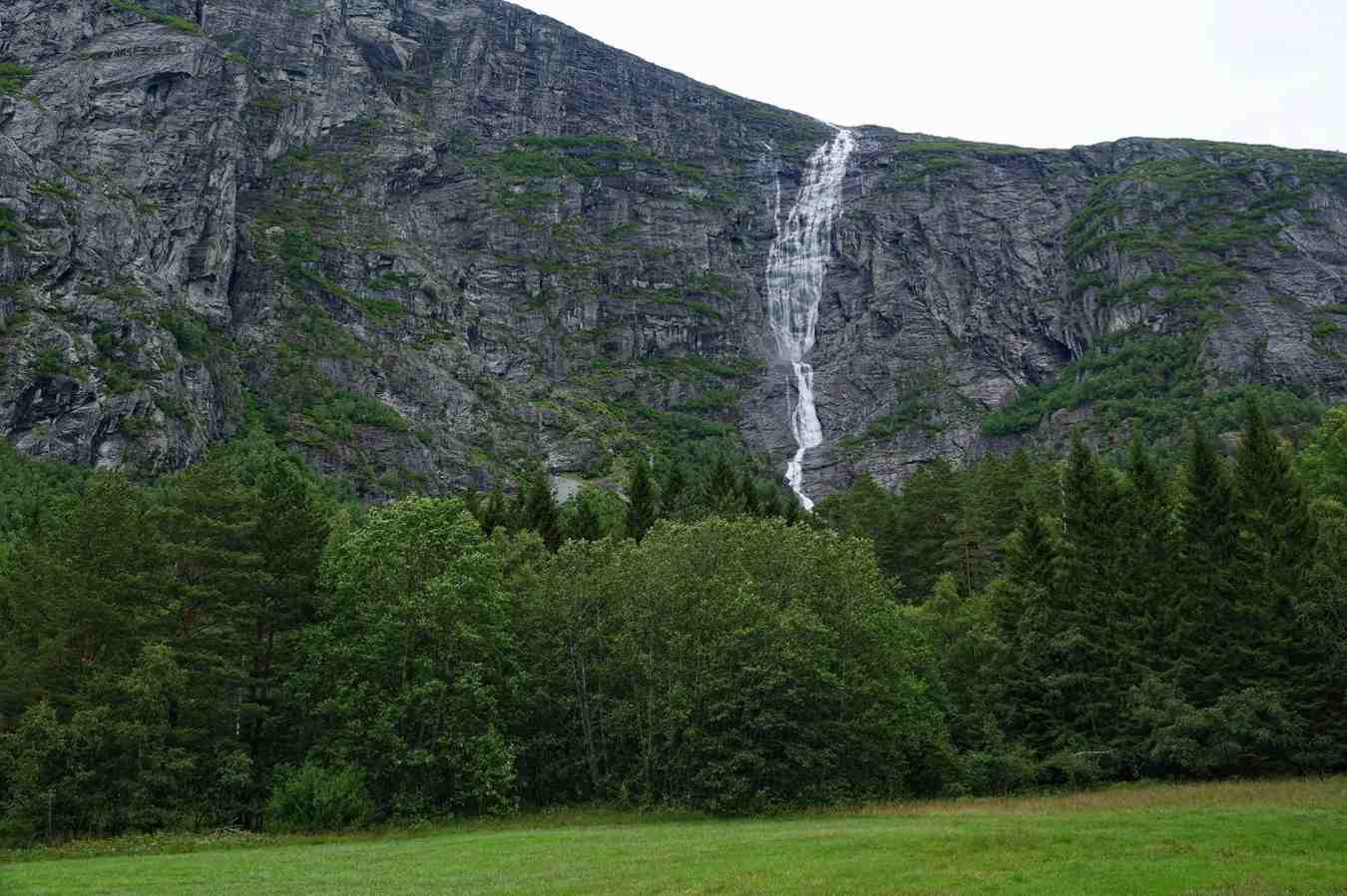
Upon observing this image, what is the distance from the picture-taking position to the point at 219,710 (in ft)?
130

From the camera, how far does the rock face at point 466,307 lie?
13375cm

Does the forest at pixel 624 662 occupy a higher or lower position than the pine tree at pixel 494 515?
lower

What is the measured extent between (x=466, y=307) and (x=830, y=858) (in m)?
159

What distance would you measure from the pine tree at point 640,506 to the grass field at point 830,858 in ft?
120

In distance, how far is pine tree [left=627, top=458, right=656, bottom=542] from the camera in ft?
235

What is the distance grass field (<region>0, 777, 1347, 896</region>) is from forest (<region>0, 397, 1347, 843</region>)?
4663 mm

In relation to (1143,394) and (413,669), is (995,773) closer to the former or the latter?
(413,669)

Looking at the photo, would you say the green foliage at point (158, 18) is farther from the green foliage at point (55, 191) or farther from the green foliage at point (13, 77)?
the green foliage at point (55, 191)

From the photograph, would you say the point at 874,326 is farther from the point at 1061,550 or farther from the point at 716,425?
the point at 1061,550

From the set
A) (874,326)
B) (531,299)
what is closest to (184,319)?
(531,299)

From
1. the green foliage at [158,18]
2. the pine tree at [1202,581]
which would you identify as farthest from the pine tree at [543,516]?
the green foliage at [158,18]

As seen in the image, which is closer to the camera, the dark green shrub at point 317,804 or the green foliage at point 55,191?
the dark green shrub at point 317,804

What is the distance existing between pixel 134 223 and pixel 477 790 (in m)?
133

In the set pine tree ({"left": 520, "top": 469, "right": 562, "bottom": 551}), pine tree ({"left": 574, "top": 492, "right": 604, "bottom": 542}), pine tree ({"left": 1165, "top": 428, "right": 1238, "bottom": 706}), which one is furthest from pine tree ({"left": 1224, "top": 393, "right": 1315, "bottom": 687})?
pine tree ({"left": 520, "top": 469, "right": 562, "bottom": 551})
